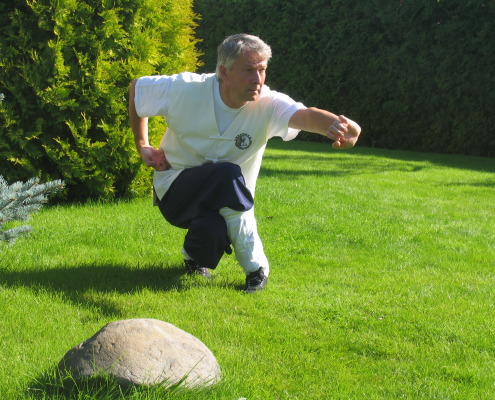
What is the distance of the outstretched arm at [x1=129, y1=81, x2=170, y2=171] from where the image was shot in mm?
4293

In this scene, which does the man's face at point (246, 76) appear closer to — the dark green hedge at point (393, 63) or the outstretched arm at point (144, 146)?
the outstretched arm at point (144, 146)

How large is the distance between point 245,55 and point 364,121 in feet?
37.1

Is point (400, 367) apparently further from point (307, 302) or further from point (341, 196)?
point (341, 196)

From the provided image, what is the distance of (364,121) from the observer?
584 inches

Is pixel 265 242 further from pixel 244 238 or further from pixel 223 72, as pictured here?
pixel 223 72

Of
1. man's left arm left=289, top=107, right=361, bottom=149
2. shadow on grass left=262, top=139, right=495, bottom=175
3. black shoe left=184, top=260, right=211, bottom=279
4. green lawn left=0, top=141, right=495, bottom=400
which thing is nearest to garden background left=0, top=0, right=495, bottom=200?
green lawn left=0, top=141, right=495, bottom=400

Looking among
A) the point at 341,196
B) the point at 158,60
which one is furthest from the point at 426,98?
the point at 158,60

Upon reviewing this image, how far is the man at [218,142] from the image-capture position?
396cm

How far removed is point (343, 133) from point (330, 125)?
5.2 inches

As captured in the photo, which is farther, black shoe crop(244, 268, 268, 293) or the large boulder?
black shoe crop(244, 268, 268, 293)

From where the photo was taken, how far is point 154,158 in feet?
14.1

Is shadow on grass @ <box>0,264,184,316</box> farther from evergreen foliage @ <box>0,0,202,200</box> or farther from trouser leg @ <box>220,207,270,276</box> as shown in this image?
evergreen foliage @ <box>0,0,202,200</box>

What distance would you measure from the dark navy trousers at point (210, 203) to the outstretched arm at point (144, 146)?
0.94 ft

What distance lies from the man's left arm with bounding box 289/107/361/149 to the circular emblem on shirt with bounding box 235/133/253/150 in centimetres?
31
